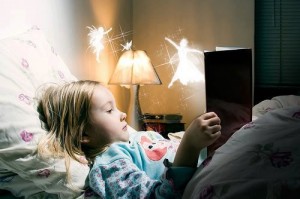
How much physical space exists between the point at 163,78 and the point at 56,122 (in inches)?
73.2

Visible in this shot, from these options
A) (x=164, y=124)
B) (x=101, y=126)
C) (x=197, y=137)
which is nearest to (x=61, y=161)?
(x=101, y=126)

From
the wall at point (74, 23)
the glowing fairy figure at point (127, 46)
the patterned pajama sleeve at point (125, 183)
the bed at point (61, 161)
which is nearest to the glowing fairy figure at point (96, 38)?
the wall at point (74, 23)

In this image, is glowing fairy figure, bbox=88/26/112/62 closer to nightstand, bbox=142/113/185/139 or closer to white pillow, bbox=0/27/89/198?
nightstand, bbox=142/113/185/139

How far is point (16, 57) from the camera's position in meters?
1.14

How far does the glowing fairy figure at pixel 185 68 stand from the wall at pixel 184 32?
0.04m

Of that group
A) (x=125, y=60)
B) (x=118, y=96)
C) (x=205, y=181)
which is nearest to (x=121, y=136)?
(x=205, y=181)

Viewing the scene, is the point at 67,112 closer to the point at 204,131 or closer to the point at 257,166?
the point at 204,131

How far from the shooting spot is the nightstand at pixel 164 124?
7.96 ft

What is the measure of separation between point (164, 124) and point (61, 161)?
1.54m

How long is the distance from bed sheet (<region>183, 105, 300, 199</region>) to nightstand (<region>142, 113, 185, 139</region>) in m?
1.62

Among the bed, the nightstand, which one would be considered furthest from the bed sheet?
the nightstand

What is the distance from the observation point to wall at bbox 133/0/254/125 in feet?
9.25

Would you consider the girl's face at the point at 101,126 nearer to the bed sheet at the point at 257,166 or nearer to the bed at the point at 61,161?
the bed at the point at 61,161

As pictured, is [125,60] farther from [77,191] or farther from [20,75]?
[77,191]
